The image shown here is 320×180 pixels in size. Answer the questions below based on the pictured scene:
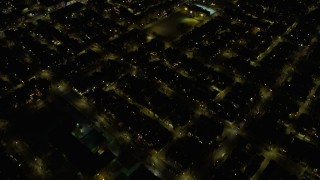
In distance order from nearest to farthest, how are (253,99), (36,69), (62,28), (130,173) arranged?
(130,173), (253,99), (36,69), (62,28)

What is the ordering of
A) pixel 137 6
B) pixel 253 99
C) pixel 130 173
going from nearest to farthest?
pixel 130 173
pixel 253 99
pixel 137 6

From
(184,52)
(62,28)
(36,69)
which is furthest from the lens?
(62,28)

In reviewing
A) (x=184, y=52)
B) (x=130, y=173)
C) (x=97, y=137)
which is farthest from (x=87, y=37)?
(x=130, y=173)

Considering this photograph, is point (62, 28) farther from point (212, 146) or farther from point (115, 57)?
point (212, 146)

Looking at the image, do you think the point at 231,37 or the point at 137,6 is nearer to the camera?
the point at 231,37

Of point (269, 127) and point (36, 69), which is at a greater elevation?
point (269, 127)

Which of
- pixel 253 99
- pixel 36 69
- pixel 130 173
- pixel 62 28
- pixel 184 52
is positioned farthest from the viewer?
pixel 62 28

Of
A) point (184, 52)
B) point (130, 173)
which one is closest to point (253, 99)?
point (184, 52)

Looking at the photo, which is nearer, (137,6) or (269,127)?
(269,127)

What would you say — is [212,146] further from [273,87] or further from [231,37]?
[231,37]
